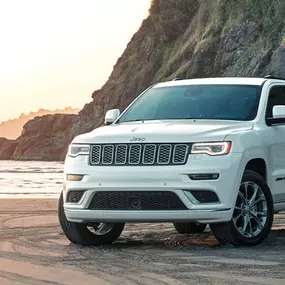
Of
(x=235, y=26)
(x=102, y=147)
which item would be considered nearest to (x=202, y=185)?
(x=102, y=147)

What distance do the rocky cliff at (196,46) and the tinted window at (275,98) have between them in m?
65.1

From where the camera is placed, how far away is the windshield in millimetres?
10094

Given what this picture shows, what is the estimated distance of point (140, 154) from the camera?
9086 millimetres

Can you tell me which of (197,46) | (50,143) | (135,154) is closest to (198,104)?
(135,154)

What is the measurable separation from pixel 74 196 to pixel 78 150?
0.50 m

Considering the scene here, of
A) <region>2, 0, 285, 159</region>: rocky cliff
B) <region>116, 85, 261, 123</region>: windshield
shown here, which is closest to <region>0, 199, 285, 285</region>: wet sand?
<region>116, 85, 261, 123</region>: windshield

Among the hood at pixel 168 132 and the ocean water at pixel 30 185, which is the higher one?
the hood at pixel 168 132

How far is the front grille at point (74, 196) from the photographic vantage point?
30.7 feet

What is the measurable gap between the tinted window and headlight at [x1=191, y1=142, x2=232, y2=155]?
1.26 meters

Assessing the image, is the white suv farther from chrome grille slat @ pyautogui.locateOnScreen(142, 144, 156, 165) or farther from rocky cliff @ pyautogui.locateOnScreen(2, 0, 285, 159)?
rocky cliff @ pyautogui.locateOnScreen(2, 0, 285, 159)

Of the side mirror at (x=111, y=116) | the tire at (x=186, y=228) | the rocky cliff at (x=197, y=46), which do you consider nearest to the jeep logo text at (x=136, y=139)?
the side mirror at (x=111, y=116)

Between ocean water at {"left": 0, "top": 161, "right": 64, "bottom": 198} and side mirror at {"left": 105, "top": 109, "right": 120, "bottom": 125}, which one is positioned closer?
side mirror at {"left": 105, "top": 109, "right": 120, "bottom": 125}

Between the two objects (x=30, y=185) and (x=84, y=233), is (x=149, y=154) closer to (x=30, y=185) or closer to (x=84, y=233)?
(x=84, y=233)

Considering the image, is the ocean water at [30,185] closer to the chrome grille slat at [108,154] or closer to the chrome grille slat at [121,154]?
the chrome grille slat at [108,154]
